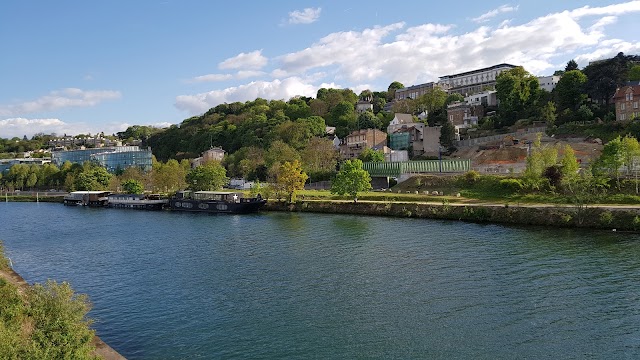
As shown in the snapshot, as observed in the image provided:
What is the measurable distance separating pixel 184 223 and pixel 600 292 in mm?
46981

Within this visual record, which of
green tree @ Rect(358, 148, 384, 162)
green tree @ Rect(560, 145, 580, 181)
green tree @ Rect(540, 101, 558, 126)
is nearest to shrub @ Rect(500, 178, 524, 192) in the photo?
green tree @ Rect(560, 145, 580, 181)

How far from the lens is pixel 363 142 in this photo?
99500 mm

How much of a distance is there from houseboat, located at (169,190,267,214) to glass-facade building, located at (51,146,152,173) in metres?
65.1

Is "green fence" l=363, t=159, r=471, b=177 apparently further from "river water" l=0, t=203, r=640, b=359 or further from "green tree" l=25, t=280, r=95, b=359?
"green tree" l=25, t=280, r=95, b=359

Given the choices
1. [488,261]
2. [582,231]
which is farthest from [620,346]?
[582,231]

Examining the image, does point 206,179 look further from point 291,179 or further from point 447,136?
point 447,136

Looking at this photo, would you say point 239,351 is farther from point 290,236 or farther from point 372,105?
point 372,105

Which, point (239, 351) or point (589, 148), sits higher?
point (589, 148)

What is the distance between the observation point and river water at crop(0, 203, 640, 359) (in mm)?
19016

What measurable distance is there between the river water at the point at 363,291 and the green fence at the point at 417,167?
24834 millimetres

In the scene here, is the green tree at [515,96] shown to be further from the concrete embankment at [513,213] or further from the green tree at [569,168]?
the concrete embankment at [513,213]

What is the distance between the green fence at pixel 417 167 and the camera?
69188mm

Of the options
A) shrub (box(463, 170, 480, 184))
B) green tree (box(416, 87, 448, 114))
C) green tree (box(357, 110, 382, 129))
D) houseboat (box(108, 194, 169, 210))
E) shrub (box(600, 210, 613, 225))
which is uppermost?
green tree (box(416, 87, 448, 114))

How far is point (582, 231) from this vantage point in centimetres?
3994
